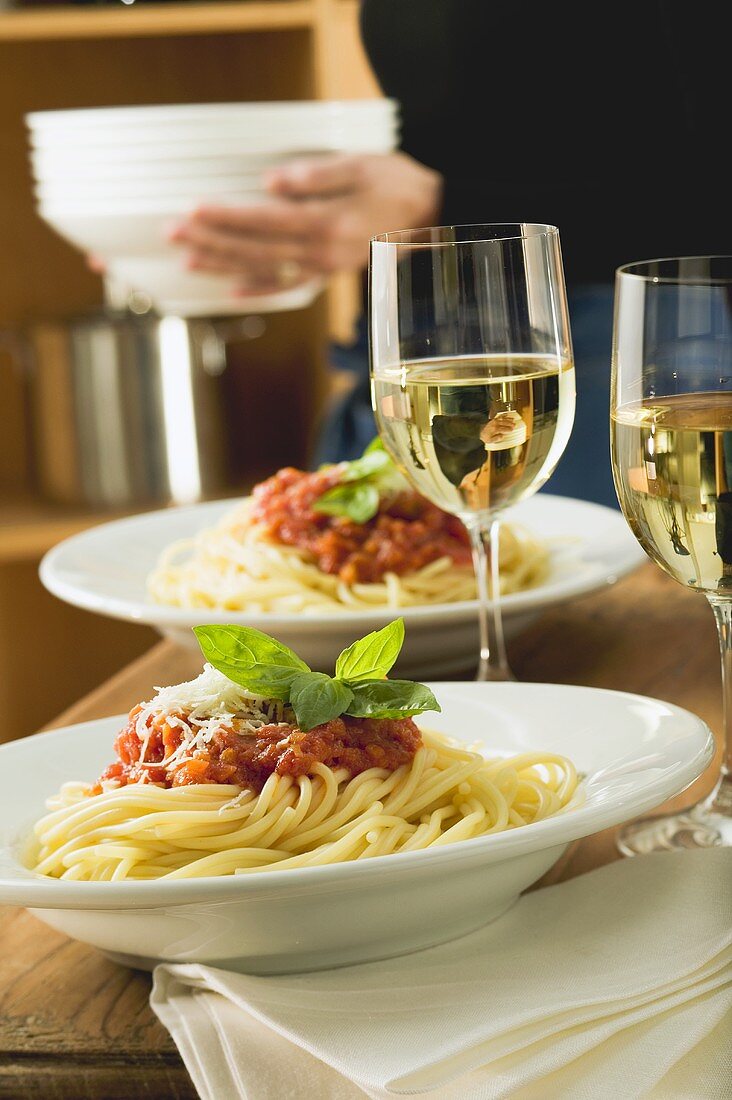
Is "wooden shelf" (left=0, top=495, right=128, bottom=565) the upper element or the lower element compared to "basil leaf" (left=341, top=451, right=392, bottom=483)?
lower

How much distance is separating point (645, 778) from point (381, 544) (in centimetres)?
69

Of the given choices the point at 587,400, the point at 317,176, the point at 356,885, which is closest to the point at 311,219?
the point at 317,176

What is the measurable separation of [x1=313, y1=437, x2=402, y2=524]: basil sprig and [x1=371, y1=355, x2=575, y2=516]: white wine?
1.00ft

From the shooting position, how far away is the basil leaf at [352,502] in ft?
4.63

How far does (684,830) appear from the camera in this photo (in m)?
0.91

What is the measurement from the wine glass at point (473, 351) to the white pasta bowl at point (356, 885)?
0.76 ft

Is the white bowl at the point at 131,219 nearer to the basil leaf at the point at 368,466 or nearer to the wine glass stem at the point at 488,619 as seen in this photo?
the basil leaf at the point at 368,466

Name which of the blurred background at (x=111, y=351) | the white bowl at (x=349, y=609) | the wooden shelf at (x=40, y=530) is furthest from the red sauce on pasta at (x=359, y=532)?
the wooden shelf at (x=40, y=530)

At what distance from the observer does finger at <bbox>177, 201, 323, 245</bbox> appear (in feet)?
7.41

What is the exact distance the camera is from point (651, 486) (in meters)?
0.84

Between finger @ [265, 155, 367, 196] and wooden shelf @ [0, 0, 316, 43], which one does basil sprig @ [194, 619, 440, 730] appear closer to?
finger @ [265, 155, 367, 196]

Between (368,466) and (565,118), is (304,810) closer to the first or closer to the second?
(368,466)

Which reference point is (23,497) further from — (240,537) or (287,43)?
(240,537)

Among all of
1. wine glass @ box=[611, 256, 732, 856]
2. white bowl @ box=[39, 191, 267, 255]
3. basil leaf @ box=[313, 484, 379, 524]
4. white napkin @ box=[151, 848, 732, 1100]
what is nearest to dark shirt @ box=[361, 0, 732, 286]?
white bowl @ box=[39, 191, 267, 255]
